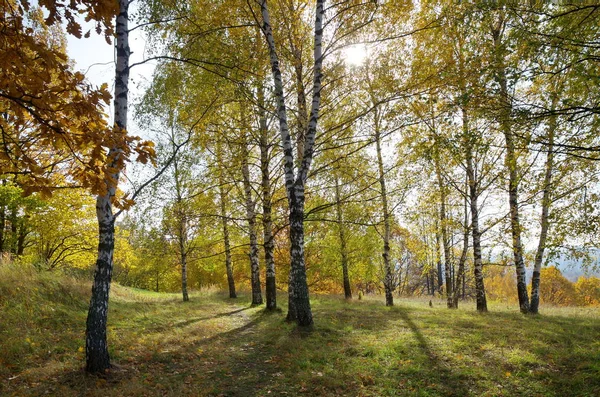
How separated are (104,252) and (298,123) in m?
7.04

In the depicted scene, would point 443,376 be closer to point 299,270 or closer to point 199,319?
point 299,270

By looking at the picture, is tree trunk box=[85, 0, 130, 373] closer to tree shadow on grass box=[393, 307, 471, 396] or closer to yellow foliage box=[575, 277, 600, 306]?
tree shadow on grass box=[393, 307, 471, 396]

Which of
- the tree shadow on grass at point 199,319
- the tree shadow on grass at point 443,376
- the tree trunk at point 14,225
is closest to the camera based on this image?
the tree shadow on grass at point 443,376

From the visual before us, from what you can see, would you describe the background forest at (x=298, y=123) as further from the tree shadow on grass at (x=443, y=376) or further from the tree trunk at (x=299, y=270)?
the tree shadow on grass at (x=443, y=376)

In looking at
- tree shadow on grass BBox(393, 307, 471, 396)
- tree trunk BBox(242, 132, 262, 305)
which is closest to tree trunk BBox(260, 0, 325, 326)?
tree shadow on grass BBox(393, 307, 471, 396)

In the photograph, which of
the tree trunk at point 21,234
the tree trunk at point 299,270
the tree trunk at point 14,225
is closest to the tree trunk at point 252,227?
the tree trunk at point 299,270

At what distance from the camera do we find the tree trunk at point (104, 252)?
536 centimetres

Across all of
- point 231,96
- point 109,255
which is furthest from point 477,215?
point 109,255

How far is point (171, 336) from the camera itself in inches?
323

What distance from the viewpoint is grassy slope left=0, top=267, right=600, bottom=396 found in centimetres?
504

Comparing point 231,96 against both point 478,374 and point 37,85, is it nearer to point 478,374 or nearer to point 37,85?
point 37,85

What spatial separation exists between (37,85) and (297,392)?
17.2ft

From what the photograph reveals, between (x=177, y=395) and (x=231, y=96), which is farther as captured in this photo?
(x=231, y=96)

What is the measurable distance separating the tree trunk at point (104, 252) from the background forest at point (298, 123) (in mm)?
25
